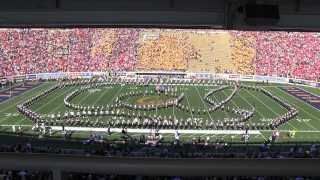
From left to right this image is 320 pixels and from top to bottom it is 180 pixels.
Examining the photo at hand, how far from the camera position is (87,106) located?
1209 inches

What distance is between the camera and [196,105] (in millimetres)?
31656

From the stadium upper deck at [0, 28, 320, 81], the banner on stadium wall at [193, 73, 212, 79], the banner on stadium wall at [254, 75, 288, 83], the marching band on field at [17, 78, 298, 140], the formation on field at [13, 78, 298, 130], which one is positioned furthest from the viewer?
the stadium upper deck at [0, 28, 320, 81]

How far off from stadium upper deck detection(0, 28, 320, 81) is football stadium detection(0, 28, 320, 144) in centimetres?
10

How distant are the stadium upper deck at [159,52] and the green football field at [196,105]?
23.0ft

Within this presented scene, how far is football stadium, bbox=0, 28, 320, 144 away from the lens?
25609mm

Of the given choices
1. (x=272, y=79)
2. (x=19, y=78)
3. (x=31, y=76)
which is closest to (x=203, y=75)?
(x=272, y=79)

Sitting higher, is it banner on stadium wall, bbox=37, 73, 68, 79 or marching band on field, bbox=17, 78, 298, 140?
banner on stadium wall, bbox=37, 73, 68, 79

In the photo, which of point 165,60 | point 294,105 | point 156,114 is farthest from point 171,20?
point 165,60

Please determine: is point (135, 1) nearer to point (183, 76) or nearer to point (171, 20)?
point (171, 20)

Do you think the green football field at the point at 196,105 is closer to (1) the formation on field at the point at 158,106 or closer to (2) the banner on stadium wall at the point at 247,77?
(1) the formation on field at the point at 158,106

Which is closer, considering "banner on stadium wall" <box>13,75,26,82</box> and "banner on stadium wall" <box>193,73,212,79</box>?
"banner on stadium wall" <box>13,75,26,82</box>

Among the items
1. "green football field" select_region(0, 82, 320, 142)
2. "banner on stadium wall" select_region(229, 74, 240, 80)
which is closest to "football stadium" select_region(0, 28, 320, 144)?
"green football field" select_region(0, 82, 320, 142)

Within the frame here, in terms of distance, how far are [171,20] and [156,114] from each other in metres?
18.7

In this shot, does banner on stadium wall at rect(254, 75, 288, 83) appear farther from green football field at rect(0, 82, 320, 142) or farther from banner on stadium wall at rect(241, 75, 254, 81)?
green football field at rect(0, 82, 320, 142)
